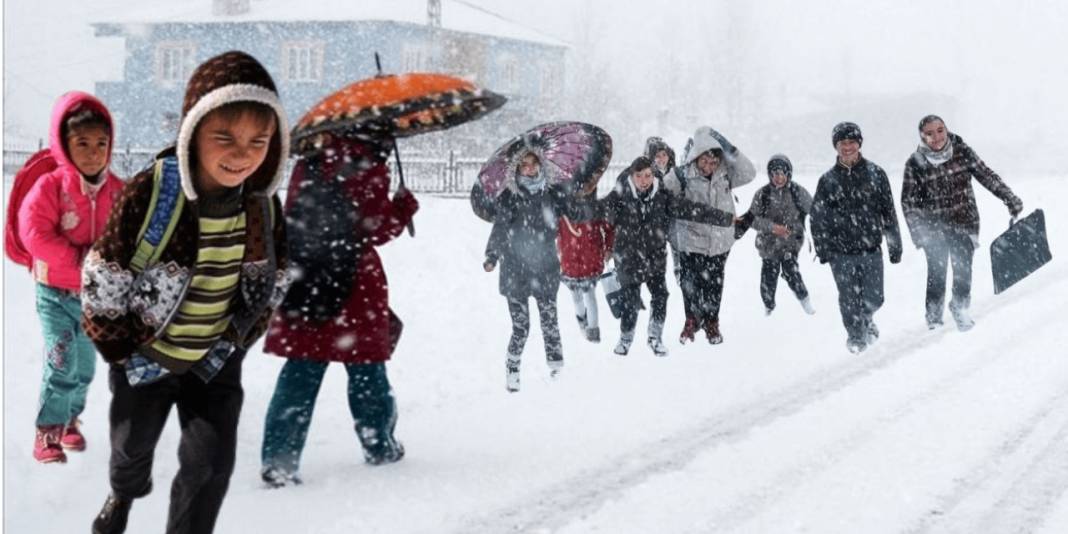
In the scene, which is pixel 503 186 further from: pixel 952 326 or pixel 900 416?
pixel 952 326

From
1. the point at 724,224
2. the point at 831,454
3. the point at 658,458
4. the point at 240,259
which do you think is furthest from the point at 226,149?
the point at 724,224

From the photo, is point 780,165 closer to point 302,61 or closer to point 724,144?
point 724,144

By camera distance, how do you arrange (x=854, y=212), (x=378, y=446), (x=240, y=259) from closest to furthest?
(x=240, y=259) → (x=378, y=446) → (x=854, y=212)

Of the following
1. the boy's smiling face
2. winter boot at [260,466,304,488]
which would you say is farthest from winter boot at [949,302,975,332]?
the boy's smiling face

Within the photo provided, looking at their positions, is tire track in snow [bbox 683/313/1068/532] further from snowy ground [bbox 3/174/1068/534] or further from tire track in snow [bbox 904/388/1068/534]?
tire track in snow [bbox 904/388/1068/534]

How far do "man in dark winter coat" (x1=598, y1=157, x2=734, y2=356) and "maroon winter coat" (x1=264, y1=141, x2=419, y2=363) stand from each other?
3952mm

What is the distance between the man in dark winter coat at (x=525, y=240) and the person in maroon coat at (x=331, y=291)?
2.49 metres

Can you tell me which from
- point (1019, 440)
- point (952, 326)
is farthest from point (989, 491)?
point (952, 326)

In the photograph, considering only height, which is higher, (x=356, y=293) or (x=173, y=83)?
(x=173, y=83)

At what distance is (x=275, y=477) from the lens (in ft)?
16.9

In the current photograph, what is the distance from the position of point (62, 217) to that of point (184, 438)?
1855 mm

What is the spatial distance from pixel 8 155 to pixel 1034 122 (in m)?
46.8

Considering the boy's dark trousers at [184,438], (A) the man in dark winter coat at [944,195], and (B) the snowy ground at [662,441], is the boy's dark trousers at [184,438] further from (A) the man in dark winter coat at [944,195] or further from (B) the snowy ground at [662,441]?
(A) the man in dark winter coat at [944,195]

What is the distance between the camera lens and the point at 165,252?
143 inches
